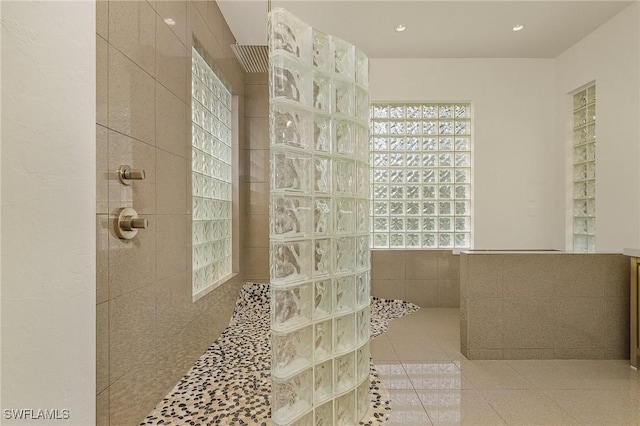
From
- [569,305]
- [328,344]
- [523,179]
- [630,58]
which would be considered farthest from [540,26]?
[328,344]

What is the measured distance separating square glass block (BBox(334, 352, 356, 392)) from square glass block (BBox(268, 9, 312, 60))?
127cm

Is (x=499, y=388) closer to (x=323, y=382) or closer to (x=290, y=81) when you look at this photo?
(x=323, y=382)

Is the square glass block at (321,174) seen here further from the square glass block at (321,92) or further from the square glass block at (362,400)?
the square glass block at (362,400)

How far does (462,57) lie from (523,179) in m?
1.45

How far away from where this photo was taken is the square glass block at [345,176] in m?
1.48

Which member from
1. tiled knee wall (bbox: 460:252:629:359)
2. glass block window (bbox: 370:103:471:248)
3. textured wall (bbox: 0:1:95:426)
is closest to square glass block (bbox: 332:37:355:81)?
textured wall (bbox: 0:1:95:426)

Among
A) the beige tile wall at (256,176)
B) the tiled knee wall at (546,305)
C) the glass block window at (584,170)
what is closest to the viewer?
the tiled knee wall at (546,305)

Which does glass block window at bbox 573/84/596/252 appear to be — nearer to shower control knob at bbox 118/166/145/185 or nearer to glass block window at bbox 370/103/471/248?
glass block window at bbox 370/103/471/248

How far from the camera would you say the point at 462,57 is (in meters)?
3.65

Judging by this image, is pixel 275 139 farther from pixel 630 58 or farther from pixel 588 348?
pixel 630 58

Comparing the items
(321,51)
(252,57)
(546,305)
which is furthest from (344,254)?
(252,57)

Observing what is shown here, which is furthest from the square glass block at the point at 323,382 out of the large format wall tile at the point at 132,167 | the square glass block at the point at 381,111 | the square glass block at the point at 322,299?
the square glass block at the point at 381,111

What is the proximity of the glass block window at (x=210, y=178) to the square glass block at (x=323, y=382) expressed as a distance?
1188 millimetres

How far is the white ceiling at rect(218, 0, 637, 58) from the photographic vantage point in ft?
8.86
